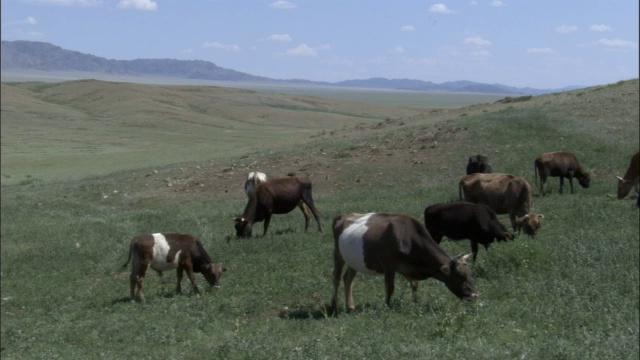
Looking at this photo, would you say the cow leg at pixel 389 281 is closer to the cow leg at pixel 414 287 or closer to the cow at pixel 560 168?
the cow leg at pixel 414 287

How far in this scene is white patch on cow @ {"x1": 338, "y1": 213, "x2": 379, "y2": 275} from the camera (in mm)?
12086

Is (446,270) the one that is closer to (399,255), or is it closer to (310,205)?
(399,255)

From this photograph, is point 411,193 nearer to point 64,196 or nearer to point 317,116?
point 64,196

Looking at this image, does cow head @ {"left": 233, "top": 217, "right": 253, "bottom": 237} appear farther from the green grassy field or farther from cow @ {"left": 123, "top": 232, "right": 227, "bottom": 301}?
cow @ {"left": 123, "top": 232, "right": 227, "bottom": 301}

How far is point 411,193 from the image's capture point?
86.9 feet

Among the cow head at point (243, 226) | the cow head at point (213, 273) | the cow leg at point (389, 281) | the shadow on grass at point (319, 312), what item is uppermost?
the cow leg at point (389, 281)

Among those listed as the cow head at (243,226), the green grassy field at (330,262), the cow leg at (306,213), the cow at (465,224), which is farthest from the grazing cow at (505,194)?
the cow head at (243,226)

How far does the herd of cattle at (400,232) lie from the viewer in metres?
12.0

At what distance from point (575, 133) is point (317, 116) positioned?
85.2 meters

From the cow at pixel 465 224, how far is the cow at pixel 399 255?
328cm

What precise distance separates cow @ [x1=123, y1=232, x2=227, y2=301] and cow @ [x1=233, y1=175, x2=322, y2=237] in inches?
188

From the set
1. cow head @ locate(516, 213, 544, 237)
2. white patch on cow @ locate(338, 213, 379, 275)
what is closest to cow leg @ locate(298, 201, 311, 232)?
cow head @ locate(516, 213, 544, 237)

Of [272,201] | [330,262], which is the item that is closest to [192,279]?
[330,262]

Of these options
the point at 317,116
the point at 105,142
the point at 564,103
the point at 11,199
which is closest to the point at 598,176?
the point at 564,103
